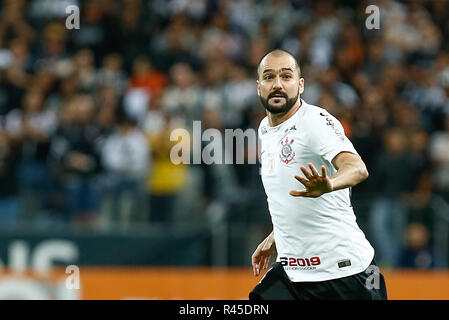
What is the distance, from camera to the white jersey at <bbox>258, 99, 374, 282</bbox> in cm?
605

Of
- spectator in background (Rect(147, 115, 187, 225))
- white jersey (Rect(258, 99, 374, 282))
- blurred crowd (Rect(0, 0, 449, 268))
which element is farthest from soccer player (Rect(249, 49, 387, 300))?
spectator in background (Rect(147, 115, 187, 225))

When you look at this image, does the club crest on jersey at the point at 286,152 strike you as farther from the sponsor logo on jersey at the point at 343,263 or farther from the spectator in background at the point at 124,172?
the spectator in background at the point at 124,172

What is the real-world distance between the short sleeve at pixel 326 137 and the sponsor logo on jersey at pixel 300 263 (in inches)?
30.9

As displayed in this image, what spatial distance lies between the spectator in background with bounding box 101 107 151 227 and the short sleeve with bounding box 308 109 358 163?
5.92 metres

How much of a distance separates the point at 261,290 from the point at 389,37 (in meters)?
8.92

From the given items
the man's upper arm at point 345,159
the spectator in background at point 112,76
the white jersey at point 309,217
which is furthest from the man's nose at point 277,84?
the spectator in background at point 112,76

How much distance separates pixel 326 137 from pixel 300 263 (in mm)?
952

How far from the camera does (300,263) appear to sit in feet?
20.4

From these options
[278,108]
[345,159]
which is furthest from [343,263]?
[278,108]

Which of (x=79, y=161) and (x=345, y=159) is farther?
(x=79, y=161)

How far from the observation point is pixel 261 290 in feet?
20.7

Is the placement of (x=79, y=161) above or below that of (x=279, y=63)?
above

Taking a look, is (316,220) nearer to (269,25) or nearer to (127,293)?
(127,293)

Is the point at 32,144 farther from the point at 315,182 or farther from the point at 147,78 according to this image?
the point at 315,182
